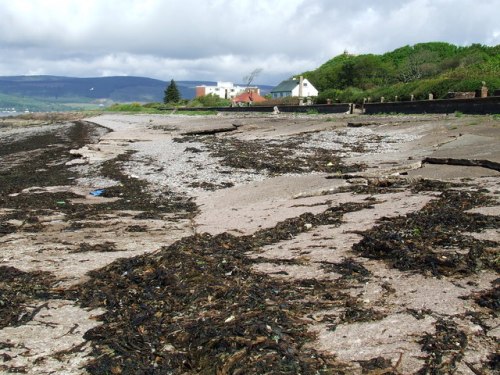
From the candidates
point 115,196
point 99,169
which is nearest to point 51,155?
point 99,169

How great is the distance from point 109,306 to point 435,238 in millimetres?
3034

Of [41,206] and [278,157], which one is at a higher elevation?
[278,157]

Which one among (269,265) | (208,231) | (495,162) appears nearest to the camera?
(269,265)

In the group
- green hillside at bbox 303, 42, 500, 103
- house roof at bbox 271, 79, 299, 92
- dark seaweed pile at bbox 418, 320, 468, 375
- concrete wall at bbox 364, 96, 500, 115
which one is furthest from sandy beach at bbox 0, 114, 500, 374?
house roof at bbox 271, 79, 299, 92

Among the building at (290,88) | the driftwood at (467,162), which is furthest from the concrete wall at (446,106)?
the building at (290,88)

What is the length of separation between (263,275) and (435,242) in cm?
165

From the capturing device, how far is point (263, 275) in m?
4.79

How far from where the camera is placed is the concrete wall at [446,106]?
20.2 meters

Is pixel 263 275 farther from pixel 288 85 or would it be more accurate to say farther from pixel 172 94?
pixel 288 85

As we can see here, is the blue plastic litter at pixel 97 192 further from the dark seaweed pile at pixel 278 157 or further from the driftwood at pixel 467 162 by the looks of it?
the driftwood at pixel 467 162

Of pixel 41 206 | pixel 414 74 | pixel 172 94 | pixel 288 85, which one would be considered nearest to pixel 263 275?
pixel 41 206

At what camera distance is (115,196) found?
10258 mm

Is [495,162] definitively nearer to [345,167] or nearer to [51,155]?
[345,167]

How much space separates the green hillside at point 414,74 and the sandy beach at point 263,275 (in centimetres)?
2103
